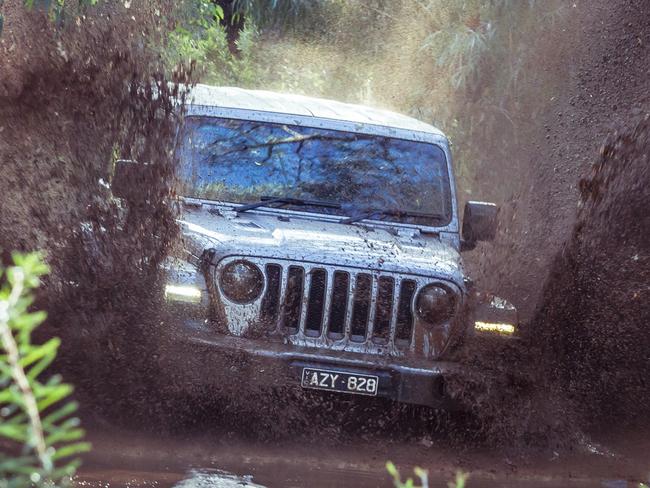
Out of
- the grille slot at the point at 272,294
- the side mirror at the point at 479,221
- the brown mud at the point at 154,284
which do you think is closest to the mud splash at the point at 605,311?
the brown mud at the point at 154,284

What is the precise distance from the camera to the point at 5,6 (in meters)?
7.23

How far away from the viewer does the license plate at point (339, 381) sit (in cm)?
504

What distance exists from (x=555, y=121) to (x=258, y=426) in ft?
31.9

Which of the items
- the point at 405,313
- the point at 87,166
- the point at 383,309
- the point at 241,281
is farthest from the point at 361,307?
the point at 87,166

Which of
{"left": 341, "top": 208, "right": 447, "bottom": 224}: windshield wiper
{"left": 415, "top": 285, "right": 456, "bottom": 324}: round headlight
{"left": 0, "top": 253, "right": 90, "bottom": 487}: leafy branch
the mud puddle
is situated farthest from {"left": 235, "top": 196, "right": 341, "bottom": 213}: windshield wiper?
{"left": 0, "top": 253, "right": 90, "bottom": 487}: leafy branch

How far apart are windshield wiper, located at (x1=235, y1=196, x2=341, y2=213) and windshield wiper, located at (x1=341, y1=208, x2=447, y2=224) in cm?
14

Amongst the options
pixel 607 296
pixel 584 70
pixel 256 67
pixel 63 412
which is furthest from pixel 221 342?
pixel 256 67

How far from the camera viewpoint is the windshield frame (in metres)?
6.08

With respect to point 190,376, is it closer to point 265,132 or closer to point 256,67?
point 265,132

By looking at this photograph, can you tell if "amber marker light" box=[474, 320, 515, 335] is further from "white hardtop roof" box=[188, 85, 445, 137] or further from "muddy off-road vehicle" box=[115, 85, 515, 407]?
"white hardtop roof" box=[188, 85, 445, 137]

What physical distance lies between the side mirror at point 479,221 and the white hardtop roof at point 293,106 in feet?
2.23

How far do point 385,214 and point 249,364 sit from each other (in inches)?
57.7

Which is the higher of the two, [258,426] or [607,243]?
[607,243]

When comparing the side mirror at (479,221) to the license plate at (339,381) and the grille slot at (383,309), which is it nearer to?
the grille slot at (383,309)
